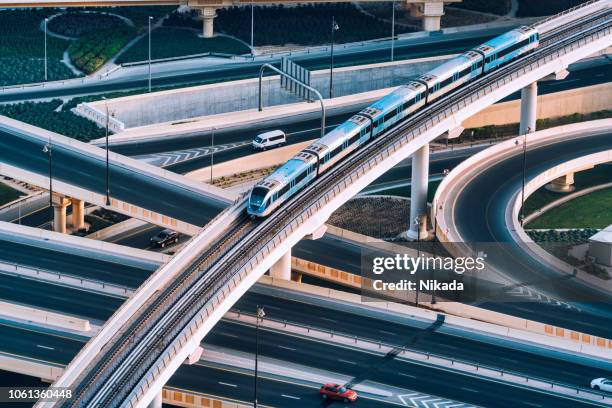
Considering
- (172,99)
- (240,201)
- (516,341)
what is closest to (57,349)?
(240,201)

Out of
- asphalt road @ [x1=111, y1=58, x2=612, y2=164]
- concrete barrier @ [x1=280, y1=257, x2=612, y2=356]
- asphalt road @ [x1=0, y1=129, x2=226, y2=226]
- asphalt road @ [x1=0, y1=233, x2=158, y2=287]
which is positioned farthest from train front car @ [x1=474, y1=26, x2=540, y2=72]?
asphalt road @ [x1=0, y1=233, x2=158, y2=287]

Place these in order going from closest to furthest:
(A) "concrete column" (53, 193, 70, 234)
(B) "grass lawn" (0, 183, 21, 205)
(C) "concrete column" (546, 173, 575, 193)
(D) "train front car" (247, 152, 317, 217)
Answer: (D) "train front car" (247, 152, 317, 217) < (A) "concrete column" (53, 193, 70, 234) < (B) "grass lawn" (0, 183, 21, 205) < (C) "concrete column" (546, 173, 575, 193)

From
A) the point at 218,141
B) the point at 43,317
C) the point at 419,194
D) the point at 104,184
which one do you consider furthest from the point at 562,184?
the point at 43,317

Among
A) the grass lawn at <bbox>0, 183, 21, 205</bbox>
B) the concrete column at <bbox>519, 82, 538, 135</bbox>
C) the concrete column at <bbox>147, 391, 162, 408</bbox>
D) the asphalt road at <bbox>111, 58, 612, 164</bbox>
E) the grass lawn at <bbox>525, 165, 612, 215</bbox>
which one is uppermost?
the concrete column at <bbox>519, 82, 538, 135</bbox>

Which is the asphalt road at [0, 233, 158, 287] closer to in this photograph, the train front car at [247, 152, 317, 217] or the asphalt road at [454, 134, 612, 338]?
the train front car at [247, 152, 317, 217]

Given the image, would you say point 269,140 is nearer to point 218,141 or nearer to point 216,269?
point 218,141

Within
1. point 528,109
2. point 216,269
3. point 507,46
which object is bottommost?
point 216,269
